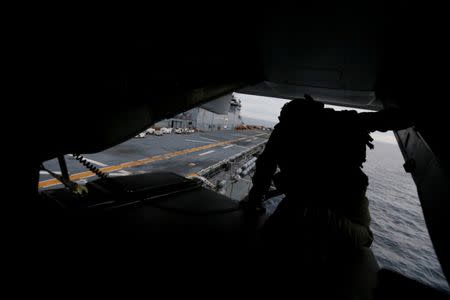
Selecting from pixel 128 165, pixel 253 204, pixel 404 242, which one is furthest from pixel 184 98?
pixel 404 242

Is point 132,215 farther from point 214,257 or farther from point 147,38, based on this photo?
point 147,38

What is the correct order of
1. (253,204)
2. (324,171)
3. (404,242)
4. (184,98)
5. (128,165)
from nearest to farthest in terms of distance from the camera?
(324,171) < (253,204) < (184,98) < (128,165) < (404,242)

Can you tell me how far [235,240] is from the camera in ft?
8.09

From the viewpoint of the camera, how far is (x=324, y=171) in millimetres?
2018

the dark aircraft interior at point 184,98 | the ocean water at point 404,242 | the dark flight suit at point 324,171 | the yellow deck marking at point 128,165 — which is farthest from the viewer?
the ocean water at point 404,242

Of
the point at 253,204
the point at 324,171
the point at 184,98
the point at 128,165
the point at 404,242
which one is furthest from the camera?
the point at 404,242

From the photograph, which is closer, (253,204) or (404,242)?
(253,204)

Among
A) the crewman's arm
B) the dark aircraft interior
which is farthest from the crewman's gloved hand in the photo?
the crewman's arm

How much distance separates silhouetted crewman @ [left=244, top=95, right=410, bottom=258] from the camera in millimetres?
2002

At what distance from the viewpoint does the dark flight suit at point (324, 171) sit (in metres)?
2.00

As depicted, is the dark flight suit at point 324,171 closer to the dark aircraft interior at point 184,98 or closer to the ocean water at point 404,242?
the dark aircraft interior at point 184,98

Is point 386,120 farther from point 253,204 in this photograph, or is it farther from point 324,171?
point 253,204

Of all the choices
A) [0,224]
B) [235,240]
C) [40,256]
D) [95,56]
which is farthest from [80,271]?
[95,56]

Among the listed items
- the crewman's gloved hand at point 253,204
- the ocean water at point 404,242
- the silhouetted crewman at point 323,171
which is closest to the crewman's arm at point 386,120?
the silhouetted crewman at point 323,171
